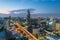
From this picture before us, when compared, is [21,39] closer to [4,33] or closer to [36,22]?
[4,33]

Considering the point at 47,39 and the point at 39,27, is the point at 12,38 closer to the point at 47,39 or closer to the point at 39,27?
the point at 47,39

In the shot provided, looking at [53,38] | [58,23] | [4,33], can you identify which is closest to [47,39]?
[53,38]

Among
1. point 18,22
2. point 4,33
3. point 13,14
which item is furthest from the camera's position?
point 18,22

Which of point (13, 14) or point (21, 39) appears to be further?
point (13, 14)

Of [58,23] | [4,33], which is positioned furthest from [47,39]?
[4,33]

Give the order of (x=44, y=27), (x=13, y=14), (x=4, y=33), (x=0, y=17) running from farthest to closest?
1. (x=44, y=27)
2. (x=13, y=14)
3. (x=0, y=17)
4. (x=4, y=33)

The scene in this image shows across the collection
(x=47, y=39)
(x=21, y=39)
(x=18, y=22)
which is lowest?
(x=47, y=39)

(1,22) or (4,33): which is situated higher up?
(1,22)

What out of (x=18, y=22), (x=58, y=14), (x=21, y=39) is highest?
(x=58, y=14)

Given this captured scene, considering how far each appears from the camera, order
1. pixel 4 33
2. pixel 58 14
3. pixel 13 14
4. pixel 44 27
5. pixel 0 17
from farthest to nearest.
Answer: pixel 44 27 < pixel 58 14 < pixel 13 14 < pixel 0 17 < pixel 4 33
